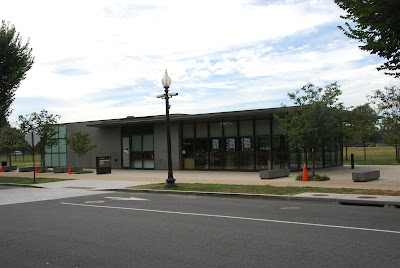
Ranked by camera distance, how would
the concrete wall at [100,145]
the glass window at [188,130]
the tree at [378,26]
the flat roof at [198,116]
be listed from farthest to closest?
the concrete wall at [100,145]
the glass window at [188,130]
the flat roof at [198,116]
the tree at [378,26]

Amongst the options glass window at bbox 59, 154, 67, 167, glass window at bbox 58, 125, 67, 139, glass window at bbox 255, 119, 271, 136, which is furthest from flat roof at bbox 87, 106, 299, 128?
glass window at bbox 59, 154, 67, 167

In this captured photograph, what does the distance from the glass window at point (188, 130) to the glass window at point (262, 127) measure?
17.5ft

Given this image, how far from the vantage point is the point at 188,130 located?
31.0 m

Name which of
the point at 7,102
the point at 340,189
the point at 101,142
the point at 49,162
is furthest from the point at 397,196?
the point at 49,162

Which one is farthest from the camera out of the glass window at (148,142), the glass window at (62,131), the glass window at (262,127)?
the glass window at (62,131)

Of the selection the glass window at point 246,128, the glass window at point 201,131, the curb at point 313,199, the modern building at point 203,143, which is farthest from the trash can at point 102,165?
the curb at point 313,199

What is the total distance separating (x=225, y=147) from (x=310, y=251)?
22197mm

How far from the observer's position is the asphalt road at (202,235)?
6.41 meters

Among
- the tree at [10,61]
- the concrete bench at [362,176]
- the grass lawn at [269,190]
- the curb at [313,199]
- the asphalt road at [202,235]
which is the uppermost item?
the tree at [10,61]

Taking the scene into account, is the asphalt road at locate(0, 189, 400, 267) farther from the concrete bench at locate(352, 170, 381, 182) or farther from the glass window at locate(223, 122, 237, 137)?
the glass window at locate(223, 122, 237, 137)

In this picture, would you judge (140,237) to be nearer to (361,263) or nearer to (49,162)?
(361,263)

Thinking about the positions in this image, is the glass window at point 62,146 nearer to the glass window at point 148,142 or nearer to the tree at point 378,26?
the glass window at point 148,142

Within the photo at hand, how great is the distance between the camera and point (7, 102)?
91.7ft

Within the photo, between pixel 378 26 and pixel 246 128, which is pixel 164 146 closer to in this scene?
pixel 246 128
